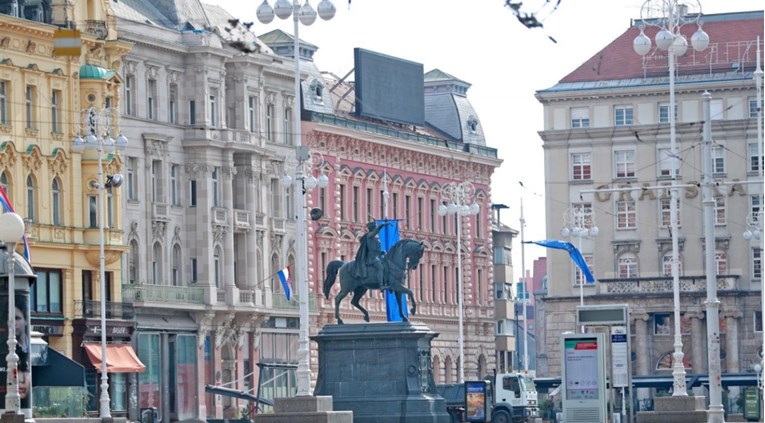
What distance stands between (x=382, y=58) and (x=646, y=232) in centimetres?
2122

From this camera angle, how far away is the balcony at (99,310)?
84500 mm

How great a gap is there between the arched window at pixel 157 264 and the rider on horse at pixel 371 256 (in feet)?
92.9

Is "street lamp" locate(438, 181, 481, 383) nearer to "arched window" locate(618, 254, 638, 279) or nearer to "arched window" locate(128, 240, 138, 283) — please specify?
"arched window" locate(618, 254, 638, 279)

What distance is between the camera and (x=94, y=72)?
284 feet

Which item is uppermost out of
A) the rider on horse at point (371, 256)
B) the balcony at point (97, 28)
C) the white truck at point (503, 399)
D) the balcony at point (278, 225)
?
the balcony at point (97, 28)

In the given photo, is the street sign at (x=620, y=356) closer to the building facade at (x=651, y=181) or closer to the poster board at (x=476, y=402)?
the poster board at (x=476, y=402)

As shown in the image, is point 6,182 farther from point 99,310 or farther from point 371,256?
point 371,256

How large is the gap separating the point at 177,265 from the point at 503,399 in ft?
49.8

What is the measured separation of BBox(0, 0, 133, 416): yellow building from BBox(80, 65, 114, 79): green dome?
4 centimetres

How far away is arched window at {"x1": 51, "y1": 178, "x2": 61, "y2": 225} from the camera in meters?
84.1

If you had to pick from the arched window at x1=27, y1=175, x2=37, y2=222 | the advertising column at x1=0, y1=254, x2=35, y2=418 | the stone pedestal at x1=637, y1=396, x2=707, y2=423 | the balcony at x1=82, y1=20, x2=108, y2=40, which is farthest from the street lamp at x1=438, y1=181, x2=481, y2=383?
the advertising column at x1=0, y1=254, x2=35, y2=418

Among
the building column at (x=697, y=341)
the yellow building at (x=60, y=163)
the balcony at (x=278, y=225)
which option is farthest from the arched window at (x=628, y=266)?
the yellow building at (x=60, y=163)

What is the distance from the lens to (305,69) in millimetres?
109812

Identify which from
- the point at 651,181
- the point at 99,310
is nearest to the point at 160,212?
the point at 99,310
